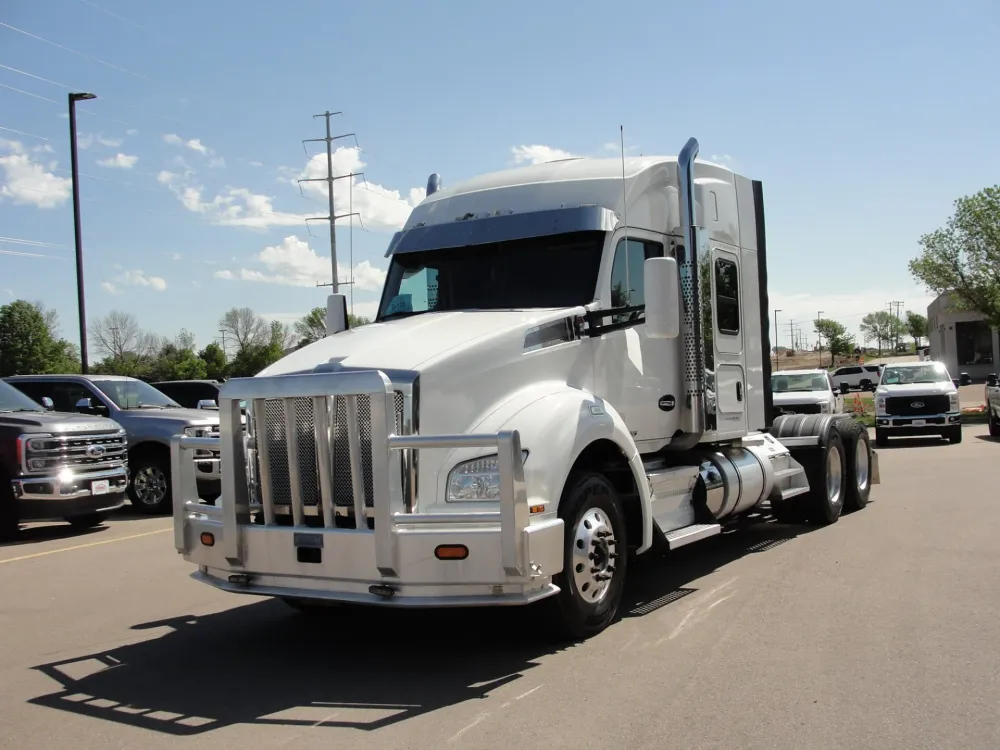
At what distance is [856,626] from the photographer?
621cm

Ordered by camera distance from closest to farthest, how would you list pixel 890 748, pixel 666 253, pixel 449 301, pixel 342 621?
pixel 890 748, pixel 342 621, pixel 449 301, pixel 666 253

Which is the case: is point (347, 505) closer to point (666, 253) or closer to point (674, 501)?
point (674, 501)

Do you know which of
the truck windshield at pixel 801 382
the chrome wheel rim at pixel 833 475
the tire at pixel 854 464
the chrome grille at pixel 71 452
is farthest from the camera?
the truck windshield at pixel 801 382

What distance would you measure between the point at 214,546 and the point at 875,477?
9157 millimetres

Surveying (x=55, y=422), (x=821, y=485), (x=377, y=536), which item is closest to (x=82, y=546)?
(x=55, y=422)

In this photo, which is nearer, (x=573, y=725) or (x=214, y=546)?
(x=573, y=725)

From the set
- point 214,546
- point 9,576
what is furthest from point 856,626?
point 9,576

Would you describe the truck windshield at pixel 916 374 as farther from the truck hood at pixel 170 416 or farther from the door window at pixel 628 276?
the door window at pixel 628 276

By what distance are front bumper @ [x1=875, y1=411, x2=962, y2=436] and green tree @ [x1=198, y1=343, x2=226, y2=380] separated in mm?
85771

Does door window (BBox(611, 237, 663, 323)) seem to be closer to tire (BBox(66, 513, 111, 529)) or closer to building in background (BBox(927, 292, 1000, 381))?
tire (BBox(66, 513, 111, 529))

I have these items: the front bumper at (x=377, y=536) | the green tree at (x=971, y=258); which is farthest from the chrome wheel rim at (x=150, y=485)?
the green tree at (x=971, y=258)

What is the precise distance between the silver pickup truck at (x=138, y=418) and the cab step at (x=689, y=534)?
26.6 ft

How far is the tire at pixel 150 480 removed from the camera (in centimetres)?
1426

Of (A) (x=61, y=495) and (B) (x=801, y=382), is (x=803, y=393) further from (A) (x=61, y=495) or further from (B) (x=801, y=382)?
(A) (x=61, y=495)
